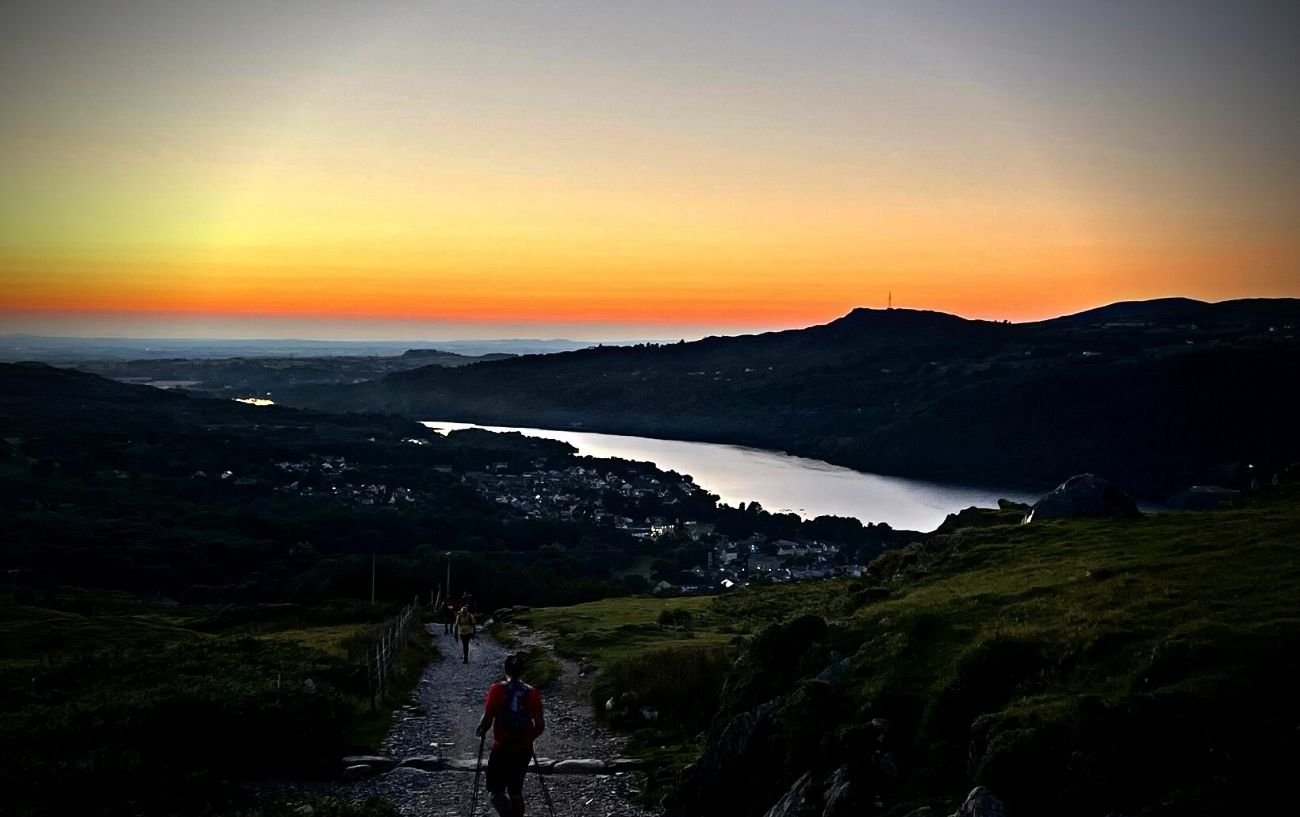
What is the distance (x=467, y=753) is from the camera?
19.0 meters

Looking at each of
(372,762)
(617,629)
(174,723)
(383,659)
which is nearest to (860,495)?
(617,629)

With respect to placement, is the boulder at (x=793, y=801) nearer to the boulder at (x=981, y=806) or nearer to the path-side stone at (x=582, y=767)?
the boulder at (x=981, y=806)

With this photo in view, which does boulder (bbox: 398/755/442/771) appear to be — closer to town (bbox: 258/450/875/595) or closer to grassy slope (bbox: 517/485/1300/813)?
grassy slope (bbox: 517/485/1300/813)

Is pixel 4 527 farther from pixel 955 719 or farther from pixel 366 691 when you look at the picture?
pixel 955 719

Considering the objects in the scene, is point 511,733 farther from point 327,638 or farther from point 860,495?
point 860,495

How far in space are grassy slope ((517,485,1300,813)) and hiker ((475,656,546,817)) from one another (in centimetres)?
399

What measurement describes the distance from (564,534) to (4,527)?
65450 millimetres

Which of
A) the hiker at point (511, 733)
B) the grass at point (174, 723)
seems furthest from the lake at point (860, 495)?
the hiker at point (511, 733)

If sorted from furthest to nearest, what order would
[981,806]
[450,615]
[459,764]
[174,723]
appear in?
1. [450,615]
2. [459,764]
3. [174,723]
4. [981,806]

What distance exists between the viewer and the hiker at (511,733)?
41.1 ft

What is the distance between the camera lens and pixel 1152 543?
2056 centimetres

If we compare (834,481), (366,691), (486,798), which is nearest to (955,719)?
(486,798)

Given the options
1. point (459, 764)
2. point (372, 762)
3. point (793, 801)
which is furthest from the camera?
point (459, 764)

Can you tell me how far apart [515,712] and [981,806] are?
604 cm
